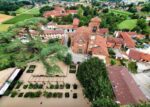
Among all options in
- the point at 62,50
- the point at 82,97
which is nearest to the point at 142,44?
the point at 62,50

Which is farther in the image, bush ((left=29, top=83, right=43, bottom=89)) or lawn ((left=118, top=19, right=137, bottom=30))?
lawn ((left=118, top=19, right=137, bottom=30))

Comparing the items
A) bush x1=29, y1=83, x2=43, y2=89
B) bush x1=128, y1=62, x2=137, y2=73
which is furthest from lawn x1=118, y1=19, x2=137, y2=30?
bush x1=29, y1=83, x2=43, y2=89

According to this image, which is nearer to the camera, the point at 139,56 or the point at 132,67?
the point at 132,67

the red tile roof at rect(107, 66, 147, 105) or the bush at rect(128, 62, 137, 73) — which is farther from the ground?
the red tile roof at rect(107, 66, 147, 105)

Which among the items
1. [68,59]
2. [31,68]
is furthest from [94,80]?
[31,68]

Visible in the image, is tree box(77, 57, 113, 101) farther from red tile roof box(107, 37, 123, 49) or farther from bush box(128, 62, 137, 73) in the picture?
red tile roof box(107, 37, 123, 49)

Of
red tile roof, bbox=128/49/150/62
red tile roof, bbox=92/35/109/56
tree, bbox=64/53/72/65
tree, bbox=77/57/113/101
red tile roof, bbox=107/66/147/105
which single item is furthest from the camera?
red tile roof, bbox=128/49/150/62

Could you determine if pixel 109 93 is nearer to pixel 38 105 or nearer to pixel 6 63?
pixel 38 105

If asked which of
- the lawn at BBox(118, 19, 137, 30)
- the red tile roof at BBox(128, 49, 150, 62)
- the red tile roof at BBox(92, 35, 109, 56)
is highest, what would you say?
the red tile roof at BBox(92, 35, 109, 56)

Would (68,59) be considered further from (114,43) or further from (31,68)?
(114,43)
